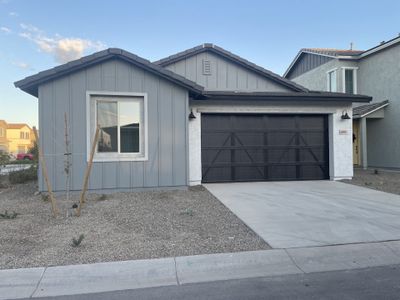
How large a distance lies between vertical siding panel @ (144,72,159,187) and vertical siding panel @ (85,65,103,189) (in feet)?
4.15

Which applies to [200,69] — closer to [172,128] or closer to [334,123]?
[172,128]

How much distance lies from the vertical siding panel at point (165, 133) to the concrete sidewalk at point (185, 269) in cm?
502

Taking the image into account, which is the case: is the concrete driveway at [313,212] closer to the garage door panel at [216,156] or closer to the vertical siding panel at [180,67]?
the garage door panel at [216,156]

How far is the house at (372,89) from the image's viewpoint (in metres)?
15.1

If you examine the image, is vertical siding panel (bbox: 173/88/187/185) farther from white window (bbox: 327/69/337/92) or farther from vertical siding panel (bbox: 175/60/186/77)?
A: white window (bbox: 327/69/337/92)

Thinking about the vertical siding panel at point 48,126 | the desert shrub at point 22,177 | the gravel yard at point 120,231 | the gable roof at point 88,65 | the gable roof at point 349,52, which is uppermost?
the gable roof at point 349,52

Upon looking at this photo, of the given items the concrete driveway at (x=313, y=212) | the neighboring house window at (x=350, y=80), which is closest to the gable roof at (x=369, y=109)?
the neighboring house window at (x=350, y=80)

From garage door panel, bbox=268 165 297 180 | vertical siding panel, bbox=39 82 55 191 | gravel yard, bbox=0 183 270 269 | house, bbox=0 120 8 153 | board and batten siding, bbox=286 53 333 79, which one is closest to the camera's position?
gravel yard, bbox=0 183 270 269

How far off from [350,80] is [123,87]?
1397 centimetres

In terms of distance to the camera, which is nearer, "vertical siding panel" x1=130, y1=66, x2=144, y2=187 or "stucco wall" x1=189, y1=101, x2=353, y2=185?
"vertical siding panel" x1=130, y1=66, x2=144, y2=187

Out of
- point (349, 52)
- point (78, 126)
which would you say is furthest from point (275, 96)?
point (349, 52)

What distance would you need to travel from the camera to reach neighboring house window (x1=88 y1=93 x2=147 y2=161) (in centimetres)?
888

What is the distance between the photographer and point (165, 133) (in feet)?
30.2

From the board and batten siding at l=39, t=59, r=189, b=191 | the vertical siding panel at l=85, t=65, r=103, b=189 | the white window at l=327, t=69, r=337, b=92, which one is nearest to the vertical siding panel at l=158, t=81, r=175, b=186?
the board and batten siding at l=39, t=59, r=189, b=191
